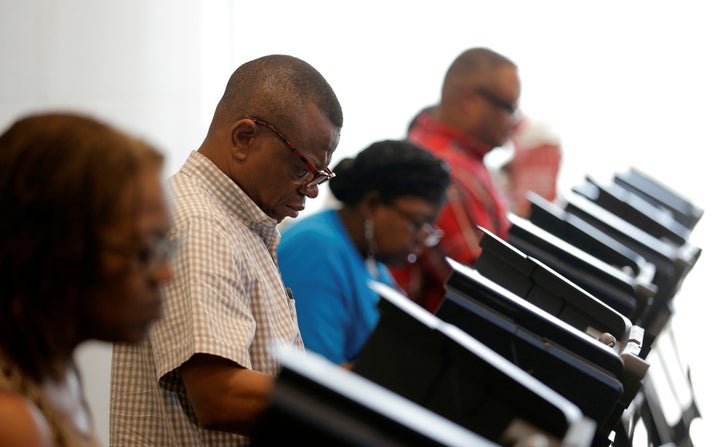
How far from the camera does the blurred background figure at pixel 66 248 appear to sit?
0.95 meters

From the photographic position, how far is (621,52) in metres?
5.21

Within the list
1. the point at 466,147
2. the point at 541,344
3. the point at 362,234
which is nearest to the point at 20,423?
the point at 541,344

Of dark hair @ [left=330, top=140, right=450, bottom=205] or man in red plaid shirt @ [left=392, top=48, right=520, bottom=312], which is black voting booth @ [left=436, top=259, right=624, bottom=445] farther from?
man in red plaid shirt @ [left=392, top=48, right=520, bottom=312]

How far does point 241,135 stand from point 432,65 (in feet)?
11.5

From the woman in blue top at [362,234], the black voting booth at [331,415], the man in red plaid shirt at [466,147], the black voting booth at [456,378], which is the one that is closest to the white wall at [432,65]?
the man in red plaid shirt at [466,147]

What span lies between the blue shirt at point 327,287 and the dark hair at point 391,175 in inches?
5.2

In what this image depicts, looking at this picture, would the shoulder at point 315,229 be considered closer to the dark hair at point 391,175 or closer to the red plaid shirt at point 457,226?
the dark hair at point 391,175

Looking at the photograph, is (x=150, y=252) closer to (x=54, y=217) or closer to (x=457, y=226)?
(x=54, y=217)

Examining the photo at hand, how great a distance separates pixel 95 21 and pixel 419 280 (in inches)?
75.5

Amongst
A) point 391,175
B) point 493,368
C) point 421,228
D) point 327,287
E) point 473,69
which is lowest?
point 327,287

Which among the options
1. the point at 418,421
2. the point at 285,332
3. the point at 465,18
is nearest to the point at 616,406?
the point at 285,332

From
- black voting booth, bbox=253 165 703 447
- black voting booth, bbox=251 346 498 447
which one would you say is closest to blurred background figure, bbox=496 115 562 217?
black voting booth, bbox=253 165 703 447

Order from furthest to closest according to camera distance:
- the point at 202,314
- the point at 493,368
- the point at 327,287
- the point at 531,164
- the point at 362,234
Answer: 1. the point at 531,164
2. the point at 362,234
3. the point at 327,287
4. the point at 202,314
5. the point at 493,368

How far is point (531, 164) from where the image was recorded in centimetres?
431
